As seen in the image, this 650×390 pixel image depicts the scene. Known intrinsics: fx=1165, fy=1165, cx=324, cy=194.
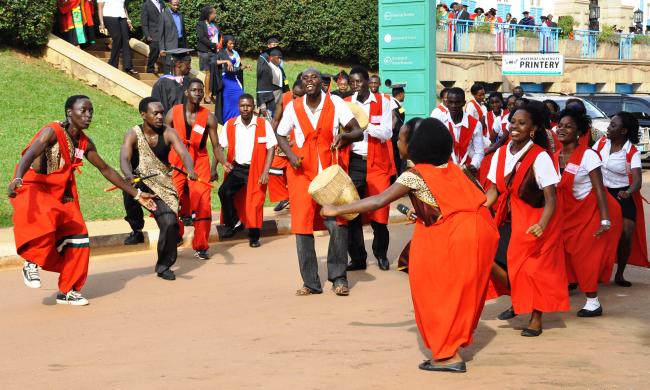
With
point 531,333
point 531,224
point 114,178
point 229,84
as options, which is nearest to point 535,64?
point 229,84

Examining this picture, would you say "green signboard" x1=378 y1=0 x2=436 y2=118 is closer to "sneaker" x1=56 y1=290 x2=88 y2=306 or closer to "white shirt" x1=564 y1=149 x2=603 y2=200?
"white shirt" x1=564 y1=149 x2=603 y2=200

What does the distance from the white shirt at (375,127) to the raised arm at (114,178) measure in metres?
2.16

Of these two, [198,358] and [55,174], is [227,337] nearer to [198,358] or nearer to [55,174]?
[198,358]

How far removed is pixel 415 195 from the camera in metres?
7.16

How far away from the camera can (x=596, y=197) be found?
9.43 metres

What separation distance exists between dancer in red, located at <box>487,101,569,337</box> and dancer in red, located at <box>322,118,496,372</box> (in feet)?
3.57

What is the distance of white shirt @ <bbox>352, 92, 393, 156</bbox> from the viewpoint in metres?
11.4

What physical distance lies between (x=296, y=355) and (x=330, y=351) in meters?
0.25

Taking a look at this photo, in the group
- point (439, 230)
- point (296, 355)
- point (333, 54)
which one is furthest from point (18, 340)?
point (333, 54)

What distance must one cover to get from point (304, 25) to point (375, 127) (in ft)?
60.3

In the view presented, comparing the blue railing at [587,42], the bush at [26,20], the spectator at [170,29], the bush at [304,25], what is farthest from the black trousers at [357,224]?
the blue railing at [587,42]

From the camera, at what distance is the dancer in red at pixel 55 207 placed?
930 cm

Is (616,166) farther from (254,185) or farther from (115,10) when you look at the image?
(115,10)

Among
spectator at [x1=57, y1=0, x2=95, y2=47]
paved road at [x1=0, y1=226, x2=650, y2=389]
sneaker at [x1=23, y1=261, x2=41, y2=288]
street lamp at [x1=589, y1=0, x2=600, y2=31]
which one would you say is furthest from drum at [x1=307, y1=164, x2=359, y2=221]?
street lamp at [x1=589, y1=0, x2=600, y2=31]
